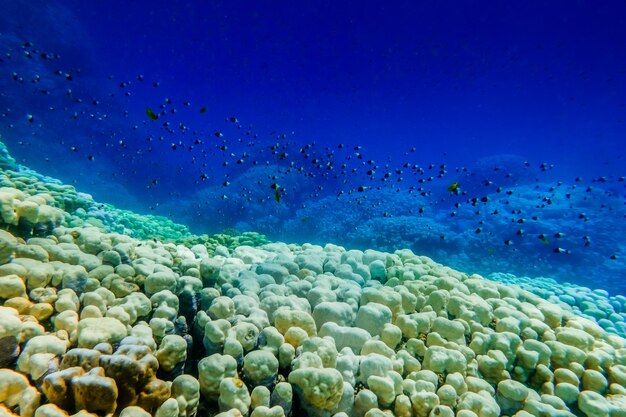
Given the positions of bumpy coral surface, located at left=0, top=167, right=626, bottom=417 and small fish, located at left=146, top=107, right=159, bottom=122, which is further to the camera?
small fish, located at left=146, top=107, right=159, bottom=122

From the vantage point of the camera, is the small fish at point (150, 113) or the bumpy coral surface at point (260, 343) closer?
the bumpy coral surface at point (260, 343)

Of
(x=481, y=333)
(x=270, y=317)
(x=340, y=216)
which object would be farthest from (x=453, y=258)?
(x=270, y=317)

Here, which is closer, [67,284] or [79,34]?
[67,284]

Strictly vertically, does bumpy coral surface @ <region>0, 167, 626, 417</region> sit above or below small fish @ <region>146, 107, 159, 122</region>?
below

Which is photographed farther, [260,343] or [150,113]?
[150,113]

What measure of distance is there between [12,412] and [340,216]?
23.9 m

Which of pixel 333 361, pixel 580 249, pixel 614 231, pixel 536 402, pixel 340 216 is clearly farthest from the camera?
pixel 340 216

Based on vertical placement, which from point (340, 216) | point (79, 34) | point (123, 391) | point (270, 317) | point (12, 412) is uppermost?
point (79, 34)

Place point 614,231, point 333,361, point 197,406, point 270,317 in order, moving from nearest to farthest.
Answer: point 197,406, point 333,361, point 270,317, point 614,231

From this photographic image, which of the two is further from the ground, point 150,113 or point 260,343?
point 150,113

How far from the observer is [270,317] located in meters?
3.61

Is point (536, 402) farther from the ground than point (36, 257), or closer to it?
closer to it

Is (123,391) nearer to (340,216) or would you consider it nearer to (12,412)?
(12,412)

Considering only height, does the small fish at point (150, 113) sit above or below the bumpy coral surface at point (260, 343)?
above
